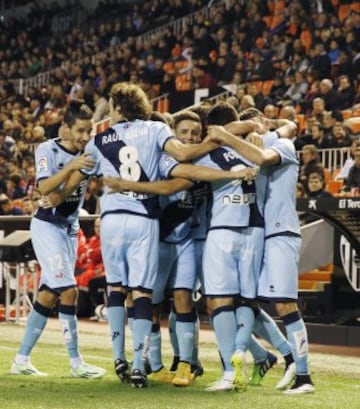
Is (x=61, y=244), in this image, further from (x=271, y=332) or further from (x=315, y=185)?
(x=315, y=185)

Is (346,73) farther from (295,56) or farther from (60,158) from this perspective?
(60,158)

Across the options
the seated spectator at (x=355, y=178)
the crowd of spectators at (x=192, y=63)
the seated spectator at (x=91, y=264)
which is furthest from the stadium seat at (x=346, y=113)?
the seated spectator at (x=91, y=264)

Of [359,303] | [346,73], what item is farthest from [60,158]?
[346,73]

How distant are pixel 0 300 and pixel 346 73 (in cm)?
723

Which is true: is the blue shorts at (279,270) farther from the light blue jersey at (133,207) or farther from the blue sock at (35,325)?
the blue sock at (35,325)

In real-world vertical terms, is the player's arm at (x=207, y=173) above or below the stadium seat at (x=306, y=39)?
below

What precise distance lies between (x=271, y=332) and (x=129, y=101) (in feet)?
6.91

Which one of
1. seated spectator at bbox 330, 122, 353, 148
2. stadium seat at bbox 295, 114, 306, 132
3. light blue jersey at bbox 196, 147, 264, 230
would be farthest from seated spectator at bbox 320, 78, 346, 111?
light blue jersey at bbox 196, 147, 264, 230

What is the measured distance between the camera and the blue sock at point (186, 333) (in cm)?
870

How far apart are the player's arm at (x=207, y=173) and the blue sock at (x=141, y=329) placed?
0.95 metres

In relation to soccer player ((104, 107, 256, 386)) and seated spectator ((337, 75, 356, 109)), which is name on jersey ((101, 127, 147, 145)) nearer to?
soccer player ((104, 107, 256, 386))

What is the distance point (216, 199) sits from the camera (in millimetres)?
8523

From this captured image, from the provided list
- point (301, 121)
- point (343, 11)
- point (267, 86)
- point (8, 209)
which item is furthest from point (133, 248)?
point (343, 11)

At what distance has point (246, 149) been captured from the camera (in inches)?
324
